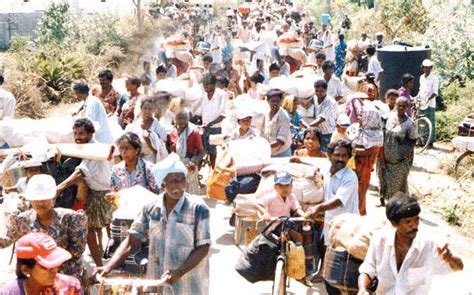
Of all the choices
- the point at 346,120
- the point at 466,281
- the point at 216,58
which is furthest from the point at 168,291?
the point at 216,58

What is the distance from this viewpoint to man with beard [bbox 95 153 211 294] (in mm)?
4957

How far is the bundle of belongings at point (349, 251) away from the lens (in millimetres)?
5102

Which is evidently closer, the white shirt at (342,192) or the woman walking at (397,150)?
the white shirt at (342,192)

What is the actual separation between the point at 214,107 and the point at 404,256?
666 cm

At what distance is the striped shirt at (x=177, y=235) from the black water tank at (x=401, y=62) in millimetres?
11023

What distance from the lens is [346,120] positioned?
8.95 metres

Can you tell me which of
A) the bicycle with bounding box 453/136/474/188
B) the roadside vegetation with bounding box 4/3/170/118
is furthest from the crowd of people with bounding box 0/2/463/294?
the roadside vegetation with bounding box 4/3/170/118

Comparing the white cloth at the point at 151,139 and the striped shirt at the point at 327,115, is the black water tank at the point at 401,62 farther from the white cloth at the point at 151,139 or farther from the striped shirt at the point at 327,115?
the white cloth at the point at 151,139

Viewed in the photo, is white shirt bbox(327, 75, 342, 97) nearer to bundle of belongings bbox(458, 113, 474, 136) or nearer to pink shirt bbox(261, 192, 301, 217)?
bundle of belongings bbox(458, 113, 474, 136)

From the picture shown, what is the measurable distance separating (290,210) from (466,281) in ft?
7.10

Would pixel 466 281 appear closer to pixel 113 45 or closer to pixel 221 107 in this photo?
pixel 221 107

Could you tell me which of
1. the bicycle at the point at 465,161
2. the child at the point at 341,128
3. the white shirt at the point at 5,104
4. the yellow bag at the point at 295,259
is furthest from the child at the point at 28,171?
the bicycle at the point at 465,161

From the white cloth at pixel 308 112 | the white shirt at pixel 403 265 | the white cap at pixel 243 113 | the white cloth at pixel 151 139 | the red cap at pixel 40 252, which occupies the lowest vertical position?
the white cloth at pixel 308 112

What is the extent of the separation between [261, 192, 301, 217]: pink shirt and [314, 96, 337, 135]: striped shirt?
338cm
